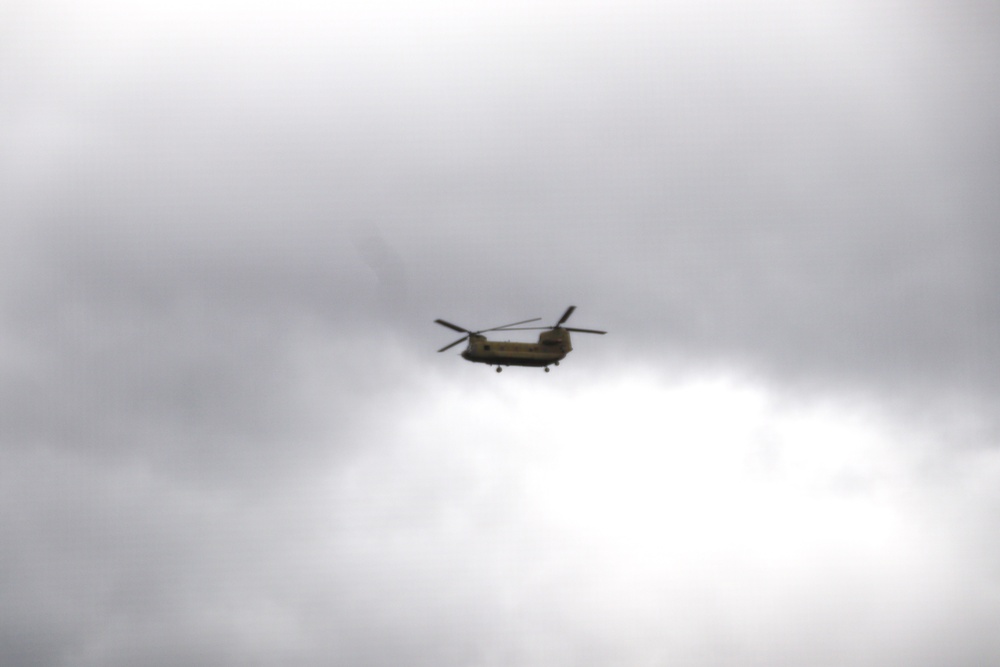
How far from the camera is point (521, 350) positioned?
11369 cm

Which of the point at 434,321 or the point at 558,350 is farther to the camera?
the point at 558,350

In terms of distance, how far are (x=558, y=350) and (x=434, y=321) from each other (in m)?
18.8

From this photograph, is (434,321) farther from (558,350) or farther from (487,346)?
(558,350)

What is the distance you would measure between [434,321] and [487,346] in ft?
29.6

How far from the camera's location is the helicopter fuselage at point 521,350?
111062mm

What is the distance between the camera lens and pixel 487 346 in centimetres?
11131

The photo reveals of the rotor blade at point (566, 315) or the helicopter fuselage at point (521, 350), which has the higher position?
the rotor blade at point (566, 315)

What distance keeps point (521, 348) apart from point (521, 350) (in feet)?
0.95

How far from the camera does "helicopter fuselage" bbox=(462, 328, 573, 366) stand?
111062mm

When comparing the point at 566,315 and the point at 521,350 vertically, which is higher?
the point at 566,315

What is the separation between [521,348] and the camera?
113812 millimetres

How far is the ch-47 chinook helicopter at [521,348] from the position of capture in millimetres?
110938

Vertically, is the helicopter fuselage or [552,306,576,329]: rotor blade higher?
[552,306,576,329]: rotor blade

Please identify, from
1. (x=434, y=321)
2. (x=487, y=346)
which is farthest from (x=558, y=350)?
(x=434, y=321)
